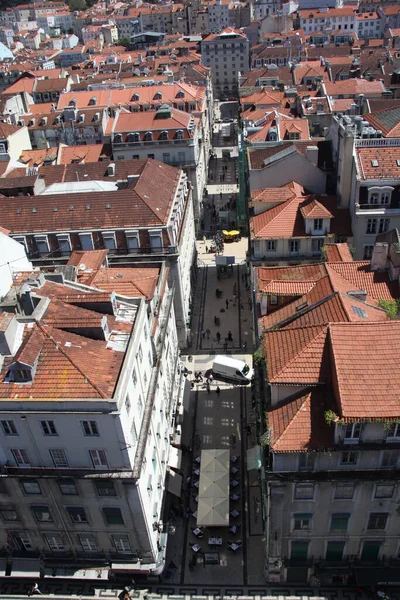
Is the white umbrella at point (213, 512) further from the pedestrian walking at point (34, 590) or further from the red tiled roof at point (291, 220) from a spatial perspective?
the red tiled roof at point (291, 220)

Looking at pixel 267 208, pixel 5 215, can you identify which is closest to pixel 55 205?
pixel 5 215

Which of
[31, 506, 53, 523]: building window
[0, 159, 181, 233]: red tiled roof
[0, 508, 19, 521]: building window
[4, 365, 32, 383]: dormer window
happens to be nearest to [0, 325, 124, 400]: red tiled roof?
[4, 365, 32, 383]: dormer window

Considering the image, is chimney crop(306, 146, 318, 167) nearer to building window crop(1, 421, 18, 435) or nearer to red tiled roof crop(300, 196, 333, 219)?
red tiled roof crop(300, 196, 333, 219)

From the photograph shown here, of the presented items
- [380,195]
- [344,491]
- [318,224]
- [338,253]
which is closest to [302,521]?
[344,491]

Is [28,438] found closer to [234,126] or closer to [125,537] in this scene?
[125,537]

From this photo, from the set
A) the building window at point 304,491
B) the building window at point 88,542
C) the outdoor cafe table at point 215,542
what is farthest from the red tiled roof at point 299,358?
the building window at point 88,542

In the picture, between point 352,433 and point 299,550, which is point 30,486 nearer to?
point 299,550
